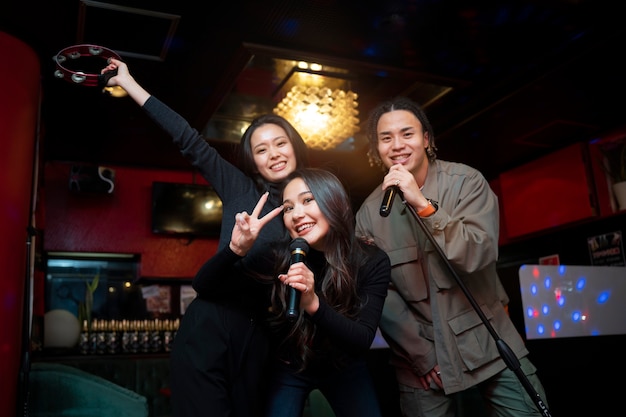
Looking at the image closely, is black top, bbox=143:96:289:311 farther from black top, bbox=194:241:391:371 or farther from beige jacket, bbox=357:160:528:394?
beige jacket, bbox=357:160:528:394

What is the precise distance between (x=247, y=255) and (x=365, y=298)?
40cm

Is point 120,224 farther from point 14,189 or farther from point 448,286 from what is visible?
point 448,286

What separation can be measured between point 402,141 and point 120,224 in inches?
174

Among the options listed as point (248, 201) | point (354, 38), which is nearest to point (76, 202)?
point (354, 38)

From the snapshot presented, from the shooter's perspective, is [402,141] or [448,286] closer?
[448,286]

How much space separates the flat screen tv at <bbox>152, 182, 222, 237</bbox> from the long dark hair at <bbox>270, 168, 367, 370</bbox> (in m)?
4.13

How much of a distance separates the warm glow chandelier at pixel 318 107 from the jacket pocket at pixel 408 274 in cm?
219

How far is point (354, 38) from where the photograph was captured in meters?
3.65

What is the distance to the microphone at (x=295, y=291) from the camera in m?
1.42

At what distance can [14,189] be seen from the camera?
3.32 m

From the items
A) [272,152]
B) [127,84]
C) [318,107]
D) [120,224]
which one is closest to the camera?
[127,84]

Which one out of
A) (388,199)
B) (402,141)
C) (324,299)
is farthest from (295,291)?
(402,141)

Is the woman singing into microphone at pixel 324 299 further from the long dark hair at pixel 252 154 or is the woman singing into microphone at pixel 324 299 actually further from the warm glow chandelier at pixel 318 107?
the warm glow chandelier at pixel 318 107

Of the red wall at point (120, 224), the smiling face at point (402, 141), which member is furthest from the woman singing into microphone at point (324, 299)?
the red wall at point (120, 224)
